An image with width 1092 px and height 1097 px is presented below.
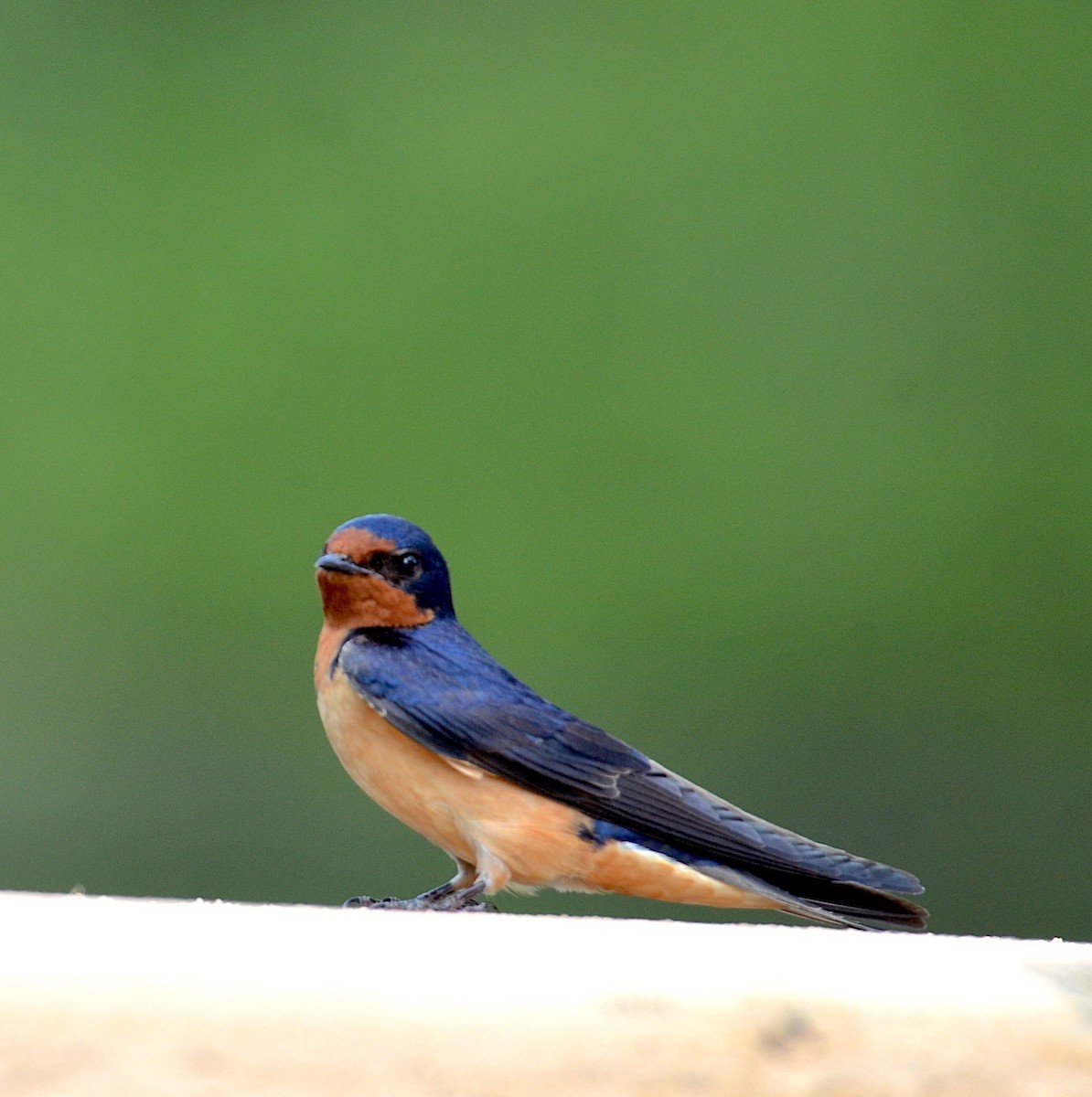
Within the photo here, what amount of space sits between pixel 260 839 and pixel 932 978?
1940 mm

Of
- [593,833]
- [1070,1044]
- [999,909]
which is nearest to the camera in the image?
[1070,1044]

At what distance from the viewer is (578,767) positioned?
1.16 metres

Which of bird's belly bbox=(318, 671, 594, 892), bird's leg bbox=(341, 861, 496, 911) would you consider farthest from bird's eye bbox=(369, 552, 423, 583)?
bird's leg bbox=(341, 861, 496, 911)

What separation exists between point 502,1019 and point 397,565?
2.73 ft

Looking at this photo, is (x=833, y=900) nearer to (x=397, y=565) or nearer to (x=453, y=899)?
(x=453, y=899)

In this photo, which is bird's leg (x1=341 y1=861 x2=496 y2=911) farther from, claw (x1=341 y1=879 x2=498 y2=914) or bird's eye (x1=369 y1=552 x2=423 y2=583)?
bird's eye (x1=369 y1=552 x2=423 y2=583)

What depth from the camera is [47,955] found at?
0.45 meters

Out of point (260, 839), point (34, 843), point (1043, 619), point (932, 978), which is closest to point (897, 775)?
point (1043, 619)

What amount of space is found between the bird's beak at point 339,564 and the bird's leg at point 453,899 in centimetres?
23

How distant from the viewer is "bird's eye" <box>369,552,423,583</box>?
1.25 meters

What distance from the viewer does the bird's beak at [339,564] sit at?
1.21 m

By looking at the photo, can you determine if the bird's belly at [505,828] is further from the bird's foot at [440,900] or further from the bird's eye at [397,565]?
the bird's eye at [397,565]

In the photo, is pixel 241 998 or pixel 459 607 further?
pixel 459 607

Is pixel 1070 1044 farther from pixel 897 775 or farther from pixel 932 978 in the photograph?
pixel 897 775
